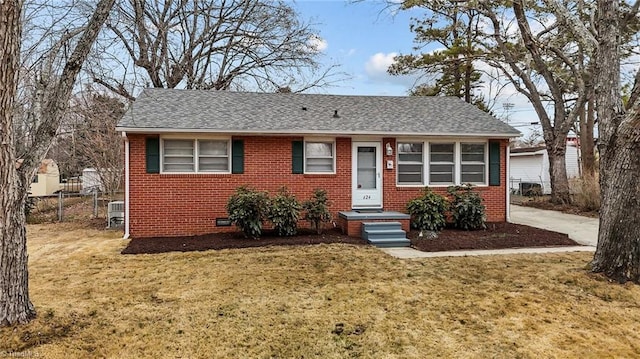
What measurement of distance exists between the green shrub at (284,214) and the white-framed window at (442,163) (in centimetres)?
394

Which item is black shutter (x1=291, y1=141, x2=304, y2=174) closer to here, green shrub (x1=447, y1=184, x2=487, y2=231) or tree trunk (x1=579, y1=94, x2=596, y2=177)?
green shrub (x1=447, y1=184, x2=487, y2=231)

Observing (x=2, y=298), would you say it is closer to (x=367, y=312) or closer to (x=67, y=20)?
(x=67, y=20)

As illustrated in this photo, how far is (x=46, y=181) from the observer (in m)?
23.9

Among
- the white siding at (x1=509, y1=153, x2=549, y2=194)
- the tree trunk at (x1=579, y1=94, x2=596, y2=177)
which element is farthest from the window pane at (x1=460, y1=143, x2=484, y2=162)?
the white siding at (x1=509, y1=153, x2=549, y2=194)

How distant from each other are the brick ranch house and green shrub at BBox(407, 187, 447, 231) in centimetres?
65

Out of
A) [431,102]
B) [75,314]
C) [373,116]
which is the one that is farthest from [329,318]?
[431,102]

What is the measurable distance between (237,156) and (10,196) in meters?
5.99

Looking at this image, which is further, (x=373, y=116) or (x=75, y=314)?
(x=373, y=116)

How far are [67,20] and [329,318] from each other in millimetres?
4669

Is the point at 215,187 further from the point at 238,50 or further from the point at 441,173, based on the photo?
the point at 238,50

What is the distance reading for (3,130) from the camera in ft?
12.0

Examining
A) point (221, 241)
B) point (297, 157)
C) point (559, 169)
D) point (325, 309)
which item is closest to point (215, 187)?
point (221, 241)

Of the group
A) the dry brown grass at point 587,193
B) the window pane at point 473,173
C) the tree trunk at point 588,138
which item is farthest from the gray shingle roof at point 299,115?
the tree trunk at point 588,138

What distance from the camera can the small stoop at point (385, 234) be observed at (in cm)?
852
